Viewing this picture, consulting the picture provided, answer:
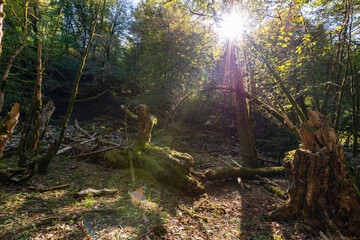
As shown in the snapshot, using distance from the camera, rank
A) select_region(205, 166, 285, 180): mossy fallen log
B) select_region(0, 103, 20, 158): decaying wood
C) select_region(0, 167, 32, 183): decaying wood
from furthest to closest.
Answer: select_region(205, 166, 285, 180): mossy fallen log
select_region(0, 167, 32, 183): decaying wood
select_region(0, 103, 20, 158): decaying wood

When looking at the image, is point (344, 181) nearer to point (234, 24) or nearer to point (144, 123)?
point (144, 123)

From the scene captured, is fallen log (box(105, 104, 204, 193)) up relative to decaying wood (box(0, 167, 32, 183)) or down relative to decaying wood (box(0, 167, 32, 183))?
up

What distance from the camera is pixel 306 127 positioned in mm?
3629

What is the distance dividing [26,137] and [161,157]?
440 centimetres

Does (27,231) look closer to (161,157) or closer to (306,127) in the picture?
(161,157)

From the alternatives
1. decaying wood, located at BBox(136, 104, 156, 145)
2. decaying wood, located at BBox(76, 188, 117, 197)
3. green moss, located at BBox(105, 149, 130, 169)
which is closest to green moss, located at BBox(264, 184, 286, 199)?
decaying wood, located at BBox(136, 104, 156, 145)

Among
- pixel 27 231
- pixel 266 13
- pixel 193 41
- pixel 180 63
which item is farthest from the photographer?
pixel 180 63

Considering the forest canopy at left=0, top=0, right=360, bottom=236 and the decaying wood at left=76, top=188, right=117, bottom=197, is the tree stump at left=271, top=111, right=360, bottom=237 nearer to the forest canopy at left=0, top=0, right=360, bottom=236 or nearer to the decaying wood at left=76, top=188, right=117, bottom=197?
the forest canopy at left=0, top=0, right=360, bottom=236

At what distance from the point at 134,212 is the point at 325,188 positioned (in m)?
4.11

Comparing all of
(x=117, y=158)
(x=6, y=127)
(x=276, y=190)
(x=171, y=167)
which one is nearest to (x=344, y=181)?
(x=276, y=190)

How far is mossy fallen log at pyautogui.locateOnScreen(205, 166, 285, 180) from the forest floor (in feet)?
1.02

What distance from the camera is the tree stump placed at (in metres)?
3.26

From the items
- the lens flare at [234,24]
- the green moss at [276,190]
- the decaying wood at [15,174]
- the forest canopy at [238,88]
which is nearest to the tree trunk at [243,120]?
the forest canopy at [238,88]

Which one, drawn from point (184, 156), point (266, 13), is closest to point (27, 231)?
point (184, 156)
